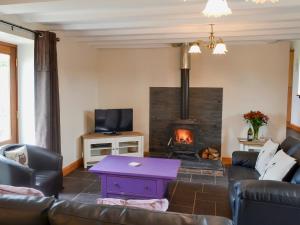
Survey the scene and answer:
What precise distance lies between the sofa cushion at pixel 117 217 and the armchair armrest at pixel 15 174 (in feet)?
5.61

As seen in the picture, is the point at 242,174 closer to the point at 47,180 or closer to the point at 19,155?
the point at 47,180

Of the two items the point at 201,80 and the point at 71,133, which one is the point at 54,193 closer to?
the point at 71,133

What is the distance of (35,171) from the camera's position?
342 cm

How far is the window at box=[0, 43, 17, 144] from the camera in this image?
388cm

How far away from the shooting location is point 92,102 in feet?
19.3

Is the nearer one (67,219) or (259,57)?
(67,219)

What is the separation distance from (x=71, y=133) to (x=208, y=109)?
2.71 meters

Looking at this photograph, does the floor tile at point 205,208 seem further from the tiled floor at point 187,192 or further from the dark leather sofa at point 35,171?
the dark leather sofa at point 35,171

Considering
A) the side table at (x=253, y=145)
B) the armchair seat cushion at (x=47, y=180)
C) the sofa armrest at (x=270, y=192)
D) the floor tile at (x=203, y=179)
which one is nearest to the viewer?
the sofa armrest at (x=270, y=192)

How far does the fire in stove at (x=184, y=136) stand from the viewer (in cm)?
562

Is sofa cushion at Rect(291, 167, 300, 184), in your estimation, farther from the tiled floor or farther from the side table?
the side table

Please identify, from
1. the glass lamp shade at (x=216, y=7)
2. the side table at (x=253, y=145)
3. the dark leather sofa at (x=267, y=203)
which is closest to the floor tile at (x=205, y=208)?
the dark leather sofa at (x=267, y=203)

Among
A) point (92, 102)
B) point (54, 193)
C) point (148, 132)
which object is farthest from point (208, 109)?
point (54, 193)

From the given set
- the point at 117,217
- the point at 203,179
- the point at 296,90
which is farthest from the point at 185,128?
the point at 296,90
